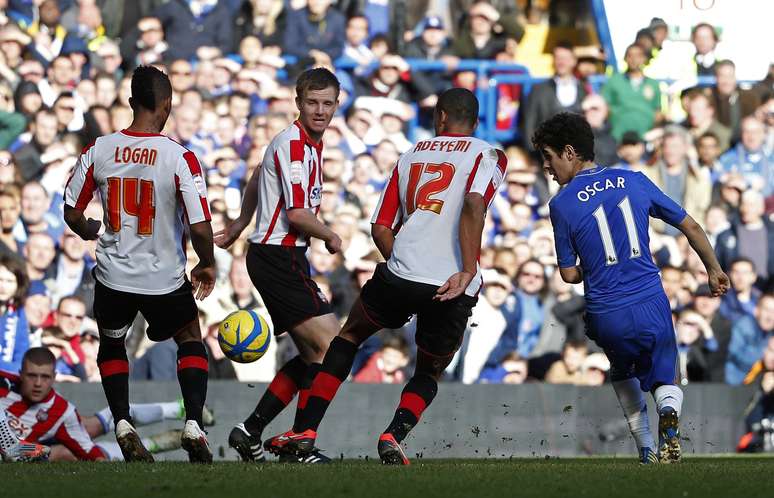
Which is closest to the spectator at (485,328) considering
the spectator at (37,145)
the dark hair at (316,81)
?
the spectator at (37,145)

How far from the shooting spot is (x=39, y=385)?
33.2ft

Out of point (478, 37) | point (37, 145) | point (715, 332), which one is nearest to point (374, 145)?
point (478, 37)

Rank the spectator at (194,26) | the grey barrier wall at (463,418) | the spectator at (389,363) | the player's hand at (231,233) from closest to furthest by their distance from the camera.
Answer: the player's hand at (231,233)
the grey barrier wall at (463,418)
the spectator at (389,363)
the spectator at (194,26)

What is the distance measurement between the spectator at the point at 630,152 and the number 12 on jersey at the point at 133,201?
7.74 m

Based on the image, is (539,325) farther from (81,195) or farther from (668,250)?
(81,195)

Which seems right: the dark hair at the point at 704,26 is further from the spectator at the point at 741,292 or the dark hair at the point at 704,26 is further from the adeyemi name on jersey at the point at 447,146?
the adeyemi name on jersey at the point at 447,146

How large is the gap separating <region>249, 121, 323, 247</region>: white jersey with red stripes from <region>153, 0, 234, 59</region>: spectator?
265 inches

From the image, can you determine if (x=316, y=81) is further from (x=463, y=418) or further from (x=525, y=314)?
(x=525, y=314)

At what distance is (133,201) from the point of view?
8.24m

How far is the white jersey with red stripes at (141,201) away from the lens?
8188mm

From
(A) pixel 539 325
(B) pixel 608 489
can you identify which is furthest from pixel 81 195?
(A) pixel 539 325

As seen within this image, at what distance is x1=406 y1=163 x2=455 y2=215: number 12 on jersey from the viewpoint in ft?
26.8

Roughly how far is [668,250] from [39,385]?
6.78m

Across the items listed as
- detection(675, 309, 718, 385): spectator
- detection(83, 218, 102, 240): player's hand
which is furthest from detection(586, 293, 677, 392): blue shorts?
detection(675, 309, 718, 385): spectator
